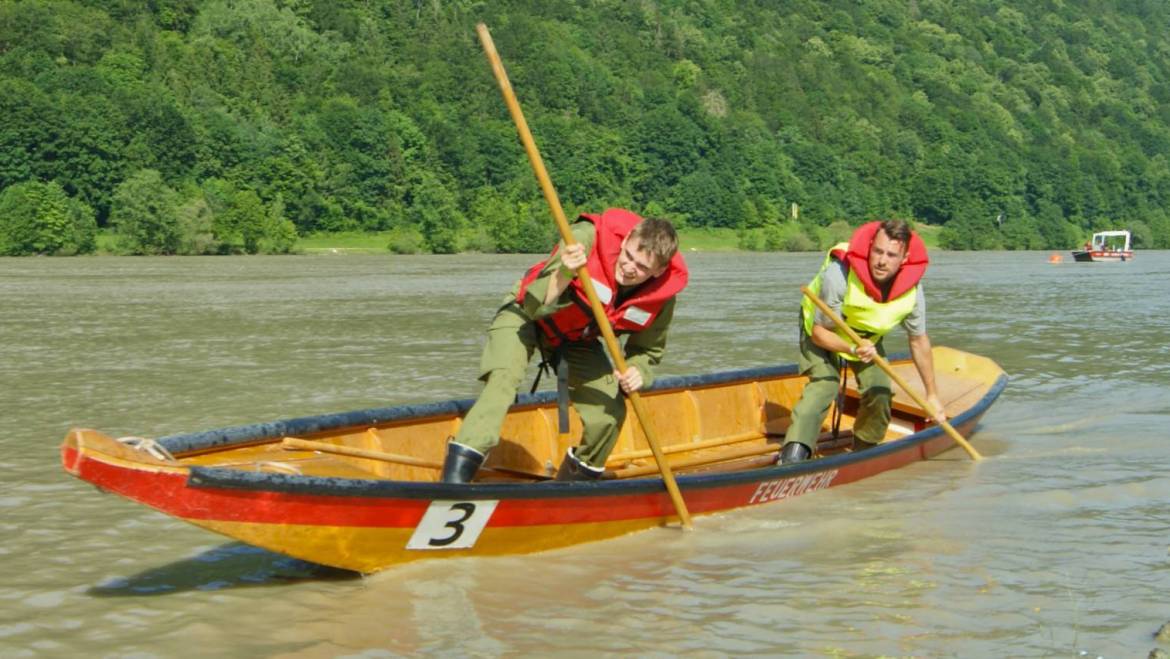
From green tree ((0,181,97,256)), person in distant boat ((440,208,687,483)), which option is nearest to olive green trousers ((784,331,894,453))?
person in distant boat ((440,208,687,483))

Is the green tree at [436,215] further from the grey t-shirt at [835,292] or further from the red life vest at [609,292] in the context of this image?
the red life vest at [609,292]

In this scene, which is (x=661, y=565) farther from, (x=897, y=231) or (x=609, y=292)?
(x=897, y=231)

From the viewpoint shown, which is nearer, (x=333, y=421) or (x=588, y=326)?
(x=588, y=326)

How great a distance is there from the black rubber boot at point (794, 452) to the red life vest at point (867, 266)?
44.0 inches

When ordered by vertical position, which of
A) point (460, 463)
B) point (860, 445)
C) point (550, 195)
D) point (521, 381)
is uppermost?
point (550, 195)

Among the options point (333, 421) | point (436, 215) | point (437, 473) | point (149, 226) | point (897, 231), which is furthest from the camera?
point (436, 215)

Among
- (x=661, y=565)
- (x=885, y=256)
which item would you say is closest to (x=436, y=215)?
(x=885, y=256)

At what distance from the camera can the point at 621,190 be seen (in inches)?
4417

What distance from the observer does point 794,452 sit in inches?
373

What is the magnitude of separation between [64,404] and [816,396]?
25.9ft

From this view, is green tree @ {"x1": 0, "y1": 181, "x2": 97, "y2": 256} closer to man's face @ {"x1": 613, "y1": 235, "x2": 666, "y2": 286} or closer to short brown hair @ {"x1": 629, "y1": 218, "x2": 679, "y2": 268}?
man's face @ {"x1": 613, "y1": 235, "x2": 666, "y2": 286}

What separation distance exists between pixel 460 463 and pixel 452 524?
0.32 m

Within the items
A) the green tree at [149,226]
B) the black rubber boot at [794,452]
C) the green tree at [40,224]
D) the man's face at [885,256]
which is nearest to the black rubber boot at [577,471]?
the black rubber boot at [794,452]

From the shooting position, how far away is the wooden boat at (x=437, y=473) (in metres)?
6.14
